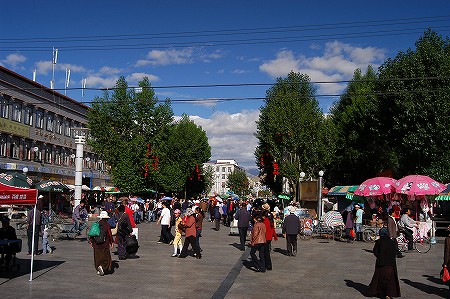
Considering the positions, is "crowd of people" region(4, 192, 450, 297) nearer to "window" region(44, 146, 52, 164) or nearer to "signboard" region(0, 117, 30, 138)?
"signboard" region(0, 117, 30, 138)

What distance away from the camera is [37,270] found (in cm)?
1334

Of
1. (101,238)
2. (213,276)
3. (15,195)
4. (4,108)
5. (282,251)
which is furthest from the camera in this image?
(4,108)

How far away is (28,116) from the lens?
4594 cm

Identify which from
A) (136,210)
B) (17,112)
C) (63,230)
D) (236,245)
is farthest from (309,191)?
(17,112)

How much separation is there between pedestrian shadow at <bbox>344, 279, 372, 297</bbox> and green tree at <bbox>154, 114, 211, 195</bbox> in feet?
173

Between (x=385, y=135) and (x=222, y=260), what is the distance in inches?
971

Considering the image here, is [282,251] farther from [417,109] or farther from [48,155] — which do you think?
[48,155]

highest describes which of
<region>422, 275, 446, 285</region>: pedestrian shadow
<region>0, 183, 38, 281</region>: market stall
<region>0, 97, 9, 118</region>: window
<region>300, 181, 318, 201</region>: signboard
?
<region>0, 97, 9, 118</region>: window

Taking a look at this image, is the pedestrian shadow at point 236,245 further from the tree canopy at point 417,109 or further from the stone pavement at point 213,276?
the tree canopy at point 417,109

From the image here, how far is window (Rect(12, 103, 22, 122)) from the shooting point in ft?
141

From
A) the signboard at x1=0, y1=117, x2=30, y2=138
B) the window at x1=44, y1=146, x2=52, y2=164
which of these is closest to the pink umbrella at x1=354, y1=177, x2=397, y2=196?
the signboard at x1=0, y1=117, x2=30, y2=138

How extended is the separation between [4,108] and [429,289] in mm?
37524

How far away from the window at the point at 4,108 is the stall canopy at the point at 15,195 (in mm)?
32079

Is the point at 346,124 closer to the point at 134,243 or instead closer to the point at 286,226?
the point at 286,226
